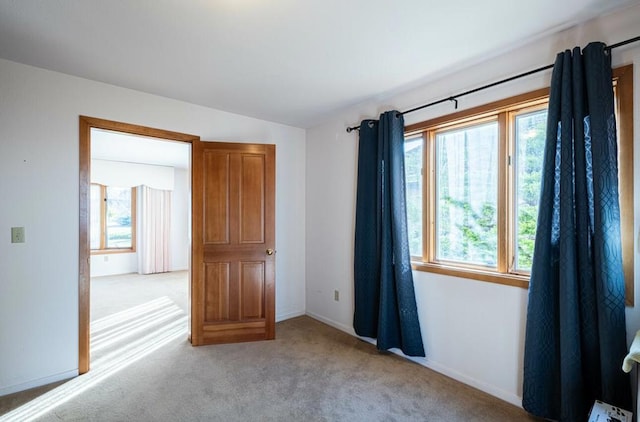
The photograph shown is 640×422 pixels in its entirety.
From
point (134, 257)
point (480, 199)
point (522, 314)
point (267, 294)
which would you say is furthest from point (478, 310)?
point (134, 257)

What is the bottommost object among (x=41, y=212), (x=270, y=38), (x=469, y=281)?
(x=469, y=281)

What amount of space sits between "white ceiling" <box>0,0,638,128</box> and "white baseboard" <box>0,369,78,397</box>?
94.5 inches

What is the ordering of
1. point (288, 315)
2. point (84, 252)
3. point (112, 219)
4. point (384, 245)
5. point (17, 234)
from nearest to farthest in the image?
point (17, 234)
point (84, 252)
point (384, 245)
point (288, 315)
point (112, 219)

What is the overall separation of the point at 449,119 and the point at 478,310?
1530mm

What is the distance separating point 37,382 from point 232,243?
178cm

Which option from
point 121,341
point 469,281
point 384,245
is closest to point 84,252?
point 121,341

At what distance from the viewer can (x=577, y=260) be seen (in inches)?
67.6

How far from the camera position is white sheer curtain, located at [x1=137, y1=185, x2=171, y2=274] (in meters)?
6.68

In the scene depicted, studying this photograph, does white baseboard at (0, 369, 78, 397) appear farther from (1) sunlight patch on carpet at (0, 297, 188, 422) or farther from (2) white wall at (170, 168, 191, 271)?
(2) white wall at (170, 168, 191, 271)

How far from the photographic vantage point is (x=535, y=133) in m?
2.08

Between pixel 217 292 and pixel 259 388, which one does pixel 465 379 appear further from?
pixel 217 292

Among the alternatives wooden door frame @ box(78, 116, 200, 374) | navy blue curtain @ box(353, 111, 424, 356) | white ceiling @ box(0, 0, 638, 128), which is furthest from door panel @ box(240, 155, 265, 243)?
wooden door frame @ box(78, 116, 200, 374)

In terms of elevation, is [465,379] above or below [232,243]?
below

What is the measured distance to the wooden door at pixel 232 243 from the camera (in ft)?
9.98
